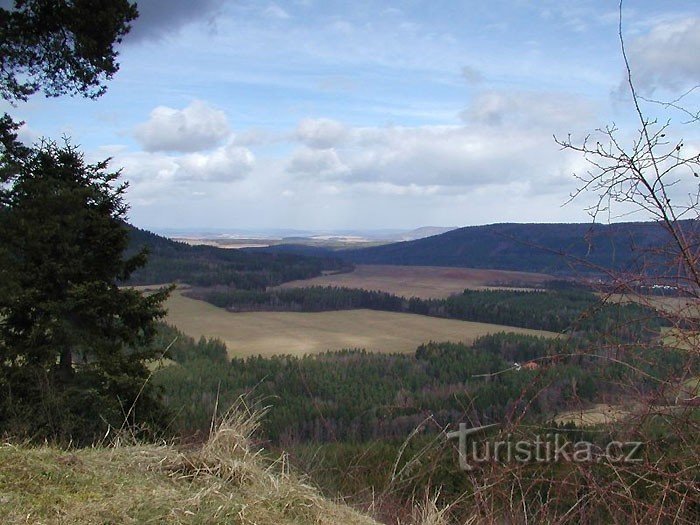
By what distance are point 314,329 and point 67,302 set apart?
29.5 meters

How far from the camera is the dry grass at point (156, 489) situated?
3.21 metres

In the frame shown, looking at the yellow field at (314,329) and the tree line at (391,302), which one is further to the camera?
the tree line at (391,302)

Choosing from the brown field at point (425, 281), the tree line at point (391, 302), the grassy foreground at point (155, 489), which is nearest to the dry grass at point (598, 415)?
the grassy foreground at point (155, 489)

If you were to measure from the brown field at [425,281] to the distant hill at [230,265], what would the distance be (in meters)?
3.57

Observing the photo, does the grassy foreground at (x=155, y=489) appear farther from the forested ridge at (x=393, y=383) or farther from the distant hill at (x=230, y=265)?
the distant hill at (x=230, y=265)

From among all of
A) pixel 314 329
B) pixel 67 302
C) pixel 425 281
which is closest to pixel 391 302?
pixel 314 329

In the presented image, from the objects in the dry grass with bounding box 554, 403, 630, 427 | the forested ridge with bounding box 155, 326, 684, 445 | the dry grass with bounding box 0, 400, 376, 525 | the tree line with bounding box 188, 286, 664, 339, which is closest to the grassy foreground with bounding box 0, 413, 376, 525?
the dry grass with bounding box 0, 400, 376, 525

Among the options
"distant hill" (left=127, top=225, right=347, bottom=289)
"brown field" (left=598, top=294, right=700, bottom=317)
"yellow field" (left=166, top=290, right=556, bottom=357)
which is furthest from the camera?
"distant hill" (left=127, top=225, right=347, bottom=289)

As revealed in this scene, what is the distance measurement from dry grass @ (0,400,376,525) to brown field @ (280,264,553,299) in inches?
1820

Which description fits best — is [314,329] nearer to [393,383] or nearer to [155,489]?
[393,383]

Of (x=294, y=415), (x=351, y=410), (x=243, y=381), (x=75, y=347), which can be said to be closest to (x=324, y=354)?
(x=243, y=381)

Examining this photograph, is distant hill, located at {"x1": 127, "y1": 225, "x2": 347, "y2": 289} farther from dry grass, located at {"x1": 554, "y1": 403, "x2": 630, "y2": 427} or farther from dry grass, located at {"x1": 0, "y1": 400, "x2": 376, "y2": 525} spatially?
dry grass, located at {"x1": 554, "y1": 403, "x2": 630, "y2": 427}

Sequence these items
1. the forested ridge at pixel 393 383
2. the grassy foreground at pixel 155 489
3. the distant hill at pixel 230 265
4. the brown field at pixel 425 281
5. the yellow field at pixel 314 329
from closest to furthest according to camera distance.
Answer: the grassy foreground at pixel 155 489 → the forested ridge at pixel 393 383 → the yellow field at pixel 314 329 → the distant hill at pixel 230 265 → the brown field at pixel 425 281

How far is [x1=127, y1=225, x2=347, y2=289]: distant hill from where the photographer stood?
167 ft
